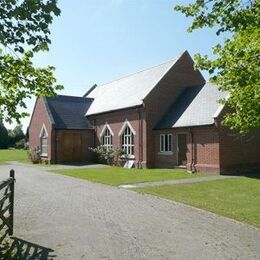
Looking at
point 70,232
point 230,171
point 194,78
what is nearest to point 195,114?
point 230,171

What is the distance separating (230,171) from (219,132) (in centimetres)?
238

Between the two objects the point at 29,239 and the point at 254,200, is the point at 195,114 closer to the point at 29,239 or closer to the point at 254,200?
Answer: the point at 254,200

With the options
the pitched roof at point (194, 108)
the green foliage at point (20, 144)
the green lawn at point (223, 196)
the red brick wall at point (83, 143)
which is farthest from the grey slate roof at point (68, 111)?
the green foliage at point (20, 144)

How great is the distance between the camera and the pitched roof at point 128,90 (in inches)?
1209

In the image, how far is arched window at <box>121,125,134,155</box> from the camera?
101 feet

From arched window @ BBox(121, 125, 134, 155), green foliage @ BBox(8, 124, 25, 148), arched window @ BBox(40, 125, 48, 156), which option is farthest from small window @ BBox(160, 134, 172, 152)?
green foliage @ BBox(8, 124, 25, 148)

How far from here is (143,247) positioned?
8398 millimetres

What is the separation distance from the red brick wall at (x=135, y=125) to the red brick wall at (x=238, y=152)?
6607 millimetres

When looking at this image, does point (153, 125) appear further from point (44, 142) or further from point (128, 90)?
point (44, 142)

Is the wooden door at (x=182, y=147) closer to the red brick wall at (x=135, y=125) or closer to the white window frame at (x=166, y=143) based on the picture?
the white window frame at (x=166, y=143)

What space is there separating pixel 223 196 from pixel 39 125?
25803mm

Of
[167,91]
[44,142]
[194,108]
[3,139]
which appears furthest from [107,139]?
[3,139]

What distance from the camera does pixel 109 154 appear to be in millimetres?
31875

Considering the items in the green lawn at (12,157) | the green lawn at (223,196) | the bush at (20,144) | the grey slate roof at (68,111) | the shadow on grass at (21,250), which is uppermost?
the grey slate roof at (68,111)
